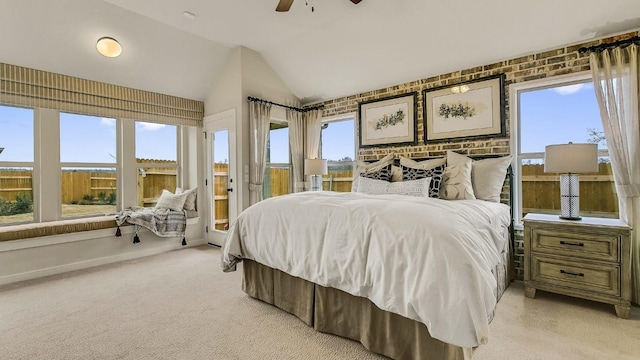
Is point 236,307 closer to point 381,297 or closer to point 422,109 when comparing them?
point 381,297

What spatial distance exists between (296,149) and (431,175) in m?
2.52

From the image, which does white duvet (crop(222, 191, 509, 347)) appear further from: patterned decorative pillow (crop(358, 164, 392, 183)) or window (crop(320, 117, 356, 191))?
window (crop(320, 117, 356, 191))

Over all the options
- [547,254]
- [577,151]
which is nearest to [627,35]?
[577,151]

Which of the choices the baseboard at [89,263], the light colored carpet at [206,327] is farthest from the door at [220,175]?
the light colored carpet at [206,327]

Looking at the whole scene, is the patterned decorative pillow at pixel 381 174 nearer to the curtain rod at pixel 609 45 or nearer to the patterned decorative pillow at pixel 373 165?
the patterned decorative pillow at pixel 373 165

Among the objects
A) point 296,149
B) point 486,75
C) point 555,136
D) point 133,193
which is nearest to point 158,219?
point 133,193

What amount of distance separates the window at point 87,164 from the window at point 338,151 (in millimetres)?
3137

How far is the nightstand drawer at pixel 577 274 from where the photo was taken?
2.30 metres

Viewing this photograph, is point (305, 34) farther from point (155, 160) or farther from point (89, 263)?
point (89, 263)

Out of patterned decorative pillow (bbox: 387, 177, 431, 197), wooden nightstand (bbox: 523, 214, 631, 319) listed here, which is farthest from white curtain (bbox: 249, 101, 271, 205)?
wooden nightstand (bbox: 523, 214, 631, 319)

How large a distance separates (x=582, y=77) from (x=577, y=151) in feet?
3.11

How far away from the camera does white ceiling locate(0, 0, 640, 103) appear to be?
2836 mm

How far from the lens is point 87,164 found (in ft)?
13.0

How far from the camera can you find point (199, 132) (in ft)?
16.1
